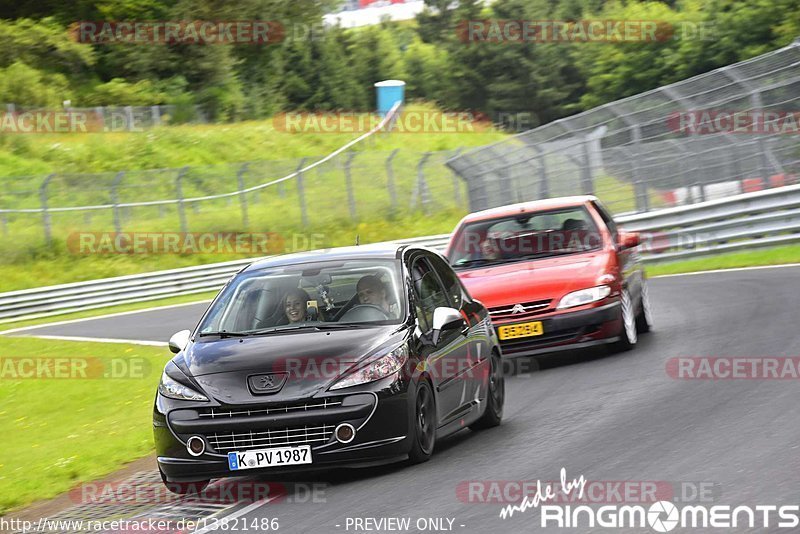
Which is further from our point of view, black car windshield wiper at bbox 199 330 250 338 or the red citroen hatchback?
the red citroen hatchback

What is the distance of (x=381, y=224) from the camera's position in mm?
40031

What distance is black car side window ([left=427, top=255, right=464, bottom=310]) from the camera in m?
10.0

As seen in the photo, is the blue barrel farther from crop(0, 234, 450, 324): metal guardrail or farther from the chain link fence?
the chain link fence

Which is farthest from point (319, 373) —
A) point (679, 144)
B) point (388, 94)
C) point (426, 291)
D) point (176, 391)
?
point (388, 94)

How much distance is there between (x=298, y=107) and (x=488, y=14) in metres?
23.4

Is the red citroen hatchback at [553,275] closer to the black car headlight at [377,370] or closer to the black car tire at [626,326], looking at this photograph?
the black car tire at [626,326]

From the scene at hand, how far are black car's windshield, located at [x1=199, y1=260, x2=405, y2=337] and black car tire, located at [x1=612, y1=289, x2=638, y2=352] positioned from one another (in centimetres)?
420

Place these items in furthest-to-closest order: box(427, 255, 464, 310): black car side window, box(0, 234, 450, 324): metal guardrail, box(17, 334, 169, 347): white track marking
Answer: box(0, 234, 450, 324): metal guardrail → box(17, 334, 169, 347): white track marking → box(427, 255, 464, 310): black car side window

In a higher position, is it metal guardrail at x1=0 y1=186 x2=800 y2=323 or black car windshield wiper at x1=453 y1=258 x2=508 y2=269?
black car windshield wiper at x1=453 y1=258 x2=508 y2=269

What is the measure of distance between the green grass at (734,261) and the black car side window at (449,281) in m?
12.3

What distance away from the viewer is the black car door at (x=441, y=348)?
29.0 ft

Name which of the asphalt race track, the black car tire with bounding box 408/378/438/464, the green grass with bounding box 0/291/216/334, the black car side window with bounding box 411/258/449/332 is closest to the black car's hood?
the black car tire with bounding box 408/378/438/464

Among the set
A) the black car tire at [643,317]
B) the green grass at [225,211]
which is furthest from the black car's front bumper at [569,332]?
the green grass at [225,211]

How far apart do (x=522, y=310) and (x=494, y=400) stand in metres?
2.69
